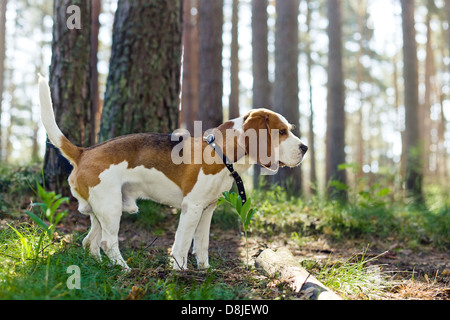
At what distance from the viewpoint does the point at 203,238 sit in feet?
12.9

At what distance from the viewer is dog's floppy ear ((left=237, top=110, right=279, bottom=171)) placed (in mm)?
3553

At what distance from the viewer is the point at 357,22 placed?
25.5m

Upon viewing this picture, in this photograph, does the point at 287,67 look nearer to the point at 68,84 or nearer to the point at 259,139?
the point at 68,84

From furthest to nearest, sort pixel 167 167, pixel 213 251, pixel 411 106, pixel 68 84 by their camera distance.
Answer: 1. pixel 411 106
2. pixel 68 84
3. pixel 213 251
4. pixel 167 167

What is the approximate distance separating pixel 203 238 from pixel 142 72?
9.78 feet

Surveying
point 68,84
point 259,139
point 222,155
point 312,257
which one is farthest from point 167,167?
point 68,84

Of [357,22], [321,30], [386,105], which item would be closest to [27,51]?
[321,30]

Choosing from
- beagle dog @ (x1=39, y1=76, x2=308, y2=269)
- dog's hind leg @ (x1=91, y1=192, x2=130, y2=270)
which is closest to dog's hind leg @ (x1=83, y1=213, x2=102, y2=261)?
beagle dog @ (x1=39, y1=76, x2=308, y2=269)

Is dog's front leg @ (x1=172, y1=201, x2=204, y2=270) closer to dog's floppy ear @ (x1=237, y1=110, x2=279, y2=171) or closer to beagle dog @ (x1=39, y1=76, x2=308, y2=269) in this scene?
beagle dog @ (x1=39, y1=76, x2=308, y2=269)

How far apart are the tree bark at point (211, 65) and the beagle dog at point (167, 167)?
12.4 feet

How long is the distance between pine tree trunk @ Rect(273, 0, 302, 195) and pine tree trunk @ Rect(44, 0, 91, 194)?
4156 mm

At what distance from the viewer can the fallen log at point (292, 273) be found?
2.76 metres

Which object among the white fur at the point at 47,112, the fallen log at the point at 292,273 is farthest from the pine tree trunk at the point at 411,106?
the white fur at the point at 47,112

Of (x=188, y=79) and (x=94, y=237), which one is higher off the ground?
(x=188, y=79)
